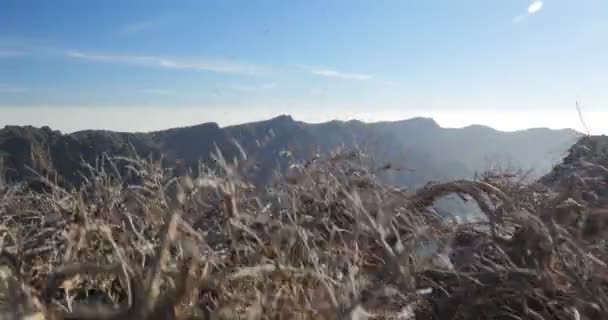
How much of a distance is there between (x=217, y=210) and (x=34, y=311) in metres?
1.55

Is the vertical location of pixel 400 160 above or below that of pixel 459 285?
above

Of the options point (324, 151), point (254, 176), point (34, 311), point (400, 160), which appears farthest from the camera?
point (400, 160)

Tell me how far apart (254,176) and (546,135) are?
2426 cm

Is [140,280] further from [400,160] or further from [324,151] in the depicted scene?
[400,160]

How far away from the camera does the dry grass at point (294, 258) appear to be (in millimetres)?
1366

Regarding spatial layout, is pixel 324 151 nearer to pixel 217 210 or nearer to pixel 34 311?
pixel 217 210

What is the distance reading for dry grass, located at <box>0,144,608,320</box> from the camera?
1.37 meters

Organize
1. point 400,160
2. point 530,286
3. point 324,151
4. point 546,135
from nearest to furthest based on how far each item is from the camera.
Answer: point 530,286, point 324,151, point 400,160, point 546,135

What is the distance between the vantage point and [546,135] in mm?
24969

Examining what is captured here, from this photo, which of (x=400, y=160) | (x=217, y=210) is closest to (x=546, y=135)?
(x=400, y=160)

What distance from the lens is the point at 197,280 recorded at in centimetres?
137

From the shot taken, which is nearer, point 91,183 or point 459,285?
point 459,285

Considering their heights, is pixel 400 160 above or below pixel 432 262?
above

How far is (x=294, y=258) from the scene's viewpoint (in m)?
2.04
